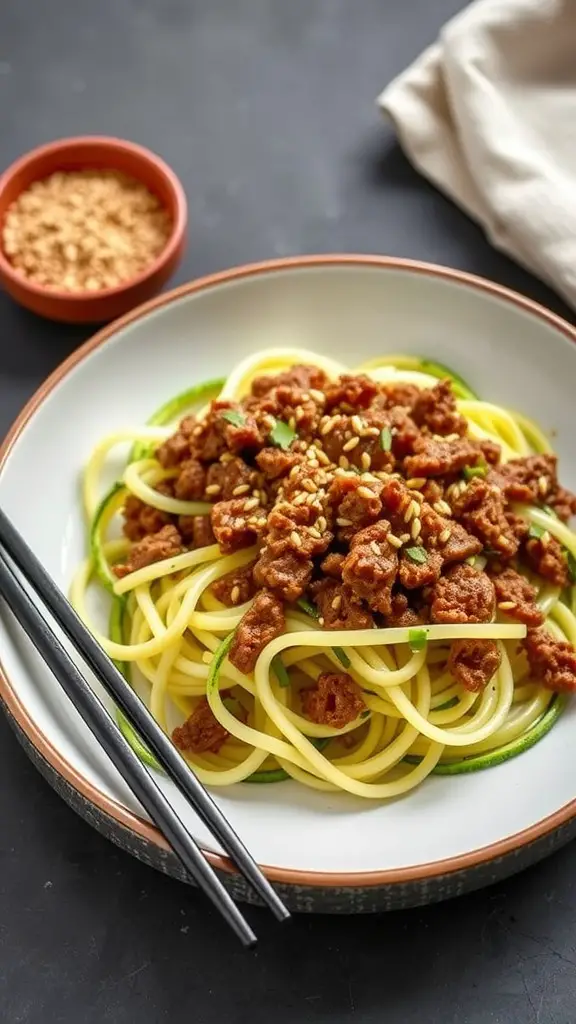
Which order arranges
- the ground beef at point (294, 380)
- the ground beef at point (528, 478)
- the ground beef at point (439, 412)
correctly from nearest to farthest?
1. the ground beef at point (528, 478)
2. the ground beef at point (439, 412)
3. the ground beef at point (294, 380)

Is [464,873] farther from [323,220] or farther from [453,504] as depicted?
[323,220]

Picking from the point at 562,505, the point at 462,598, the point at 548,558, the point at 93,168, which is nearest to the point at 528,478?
the point at 562,505

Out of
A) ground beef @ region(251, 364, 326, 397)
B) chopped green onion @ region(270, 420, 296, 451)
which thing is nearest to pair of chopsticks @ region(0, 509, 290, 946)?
chopped green onion @ region(270, 420, 296, 451)

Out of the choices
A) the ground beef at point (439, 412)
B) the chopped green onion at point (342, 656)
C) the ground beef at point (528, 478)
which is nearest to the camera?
the chopped green onion at point (342, 656)

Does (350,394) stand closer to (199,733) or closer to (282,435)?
(282,435)

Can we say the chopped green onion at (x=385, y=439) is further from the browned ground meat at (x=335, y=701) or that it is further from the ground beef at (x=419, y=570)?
the browned ground meat at (x=335, y=701)

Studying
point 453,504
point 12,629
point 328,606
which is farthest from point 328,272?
point 12,629

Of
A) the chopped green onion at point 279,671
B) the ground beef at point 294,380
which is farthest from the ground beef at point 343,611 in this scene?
the ground beef at point 294,380

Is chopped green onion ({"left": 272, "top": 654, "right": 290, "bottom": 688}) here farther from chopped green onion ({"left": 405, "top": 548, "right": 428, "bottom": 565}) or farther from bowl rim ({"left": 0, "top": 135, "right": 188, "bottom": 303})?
bowl rim ({"left": 0, "top": 135, "right": 188, "bottom": 303})
